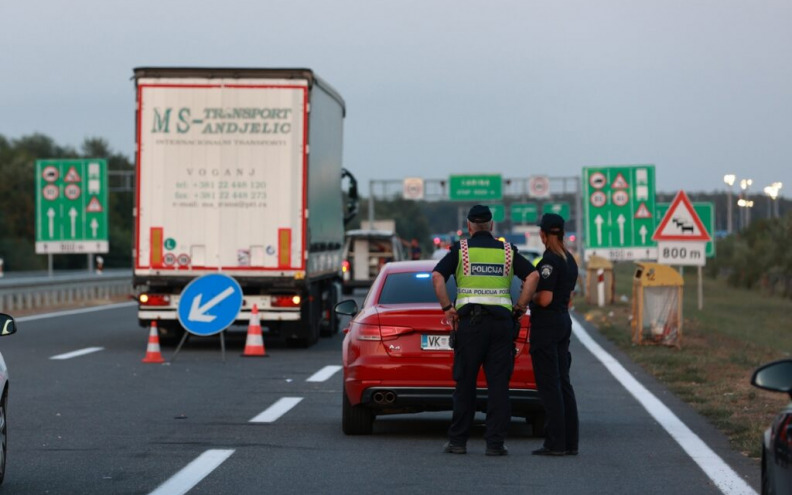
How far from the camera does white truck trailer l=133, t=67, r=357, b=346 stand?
22.0m

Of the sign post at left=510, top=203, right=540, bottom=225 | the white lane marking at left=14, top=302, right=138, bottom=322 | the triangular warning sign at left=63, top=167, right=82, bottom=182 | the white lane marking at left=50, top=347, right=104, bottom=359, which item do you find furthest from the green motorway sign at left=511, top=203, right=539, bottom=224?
the white lane marking at left=50, top=347, right=104, bottom=359

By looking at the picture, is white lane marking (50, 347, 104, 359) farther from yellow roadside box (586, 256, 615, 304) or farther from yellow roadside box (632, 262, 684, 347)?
yellow roadside box (586, 256, 615, 304)

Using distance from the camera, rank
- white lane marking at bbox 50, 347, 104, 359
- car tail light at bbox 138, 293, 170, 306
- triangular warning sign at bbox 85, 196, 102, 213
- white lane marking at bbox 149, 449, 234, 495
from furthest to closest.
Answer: triangular warning sign at bbox 85, 196, 102, 213, car tail light at bbox 138, 293, 170, 306, white lane marking at bbox 50, 347, 104, 359, white lane marking at bbox 149, 449, 234, 495

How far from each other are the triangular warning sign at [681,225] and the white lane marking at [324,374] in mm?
7947

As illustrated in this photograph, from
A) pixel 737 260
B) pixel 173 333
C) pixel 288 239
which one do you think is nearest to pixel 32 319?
pixel 173 333

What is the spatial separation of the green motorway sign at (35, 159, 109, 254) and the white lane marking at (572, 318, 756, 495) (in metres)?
25.5

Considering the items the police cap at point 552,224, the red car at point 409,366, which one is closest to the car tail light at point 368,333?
the red car at point 409,366

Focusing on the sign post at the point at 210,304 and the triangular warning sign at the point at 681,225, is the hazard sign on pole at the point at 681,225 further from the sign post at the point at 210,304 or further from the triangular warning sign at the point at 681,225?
the sign post at the point at 210,304

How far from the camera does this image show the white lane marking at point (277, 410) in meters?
13.1

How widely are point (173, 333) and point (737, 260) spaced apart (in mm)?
45380

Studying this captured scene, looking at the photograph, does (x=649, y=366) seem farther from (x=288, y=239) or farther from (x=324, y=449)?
(x=324, y=449)

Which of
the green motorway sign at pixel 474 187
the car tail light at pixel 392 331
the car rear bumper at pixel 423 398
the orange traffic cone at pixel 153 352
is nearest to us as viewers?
the car rear bumper at pixel 423 398

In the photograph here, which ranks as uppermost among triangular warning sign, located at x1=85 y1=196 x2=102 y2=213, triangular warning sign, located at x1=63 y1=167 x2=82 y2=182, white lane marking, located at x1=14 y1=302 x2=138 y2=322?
triangular warning sign, located at x1=63 y1=167 x2=82 y2=182

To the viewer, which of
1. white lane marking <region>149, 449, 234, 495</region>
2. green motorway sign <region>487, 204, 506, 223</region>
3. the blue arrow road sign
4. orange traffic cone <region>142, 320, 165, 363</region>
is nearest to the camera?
white lane marking <region>149, 449, 234, 495</region>
